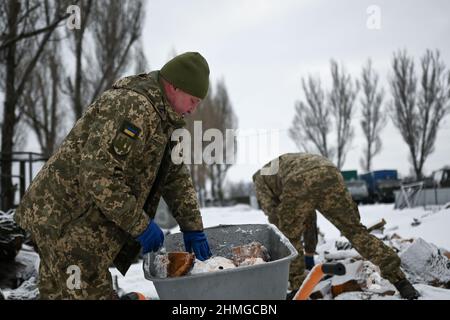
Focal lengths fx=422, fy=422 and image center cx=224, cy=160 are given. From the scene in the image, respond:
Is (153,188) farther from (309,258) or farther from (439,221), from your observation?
(439,221)

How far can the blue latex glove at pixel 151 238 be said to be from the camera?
1.65 meters

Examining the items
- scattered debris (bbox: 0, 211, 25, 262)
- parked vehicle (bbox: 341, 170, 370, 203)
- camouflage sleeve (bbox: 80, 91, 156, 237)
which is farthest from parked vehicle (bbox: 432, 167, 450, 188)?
camouflage sleeve (bbox: 80, 91, 156, 237)

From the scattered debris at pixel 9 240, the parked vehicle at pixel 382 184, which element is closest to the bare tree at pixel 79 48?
the scattered debris at pixel 9 240

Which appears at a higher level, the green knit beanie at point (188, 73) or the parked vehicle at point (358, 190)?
the green knit beanie at point (188, 73)

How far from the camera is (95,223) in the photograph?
5.86 feet

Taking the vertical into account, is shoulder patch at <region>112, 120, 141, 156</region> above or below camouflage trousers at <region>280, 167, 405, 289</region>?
above

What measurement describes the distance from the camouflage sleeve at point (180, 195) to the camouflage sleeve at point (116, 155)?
0.49 metres

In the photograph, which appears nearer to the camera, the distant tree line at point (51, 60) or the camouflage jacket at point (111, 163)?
the camouflage jacket at point (111, 163)

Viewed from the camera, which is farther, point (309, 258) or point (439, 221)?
point (439, 221)

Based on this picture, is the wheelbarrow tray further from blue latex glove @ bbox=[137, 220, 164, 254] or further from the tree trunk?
the tree trunk

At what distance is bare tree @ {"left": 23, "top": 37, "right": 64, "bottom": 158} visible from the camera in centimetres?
1502

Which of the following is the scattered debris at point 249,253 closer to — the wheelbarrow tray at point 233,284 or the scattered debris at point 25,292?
the wheelbarrow tray at point 233,284
